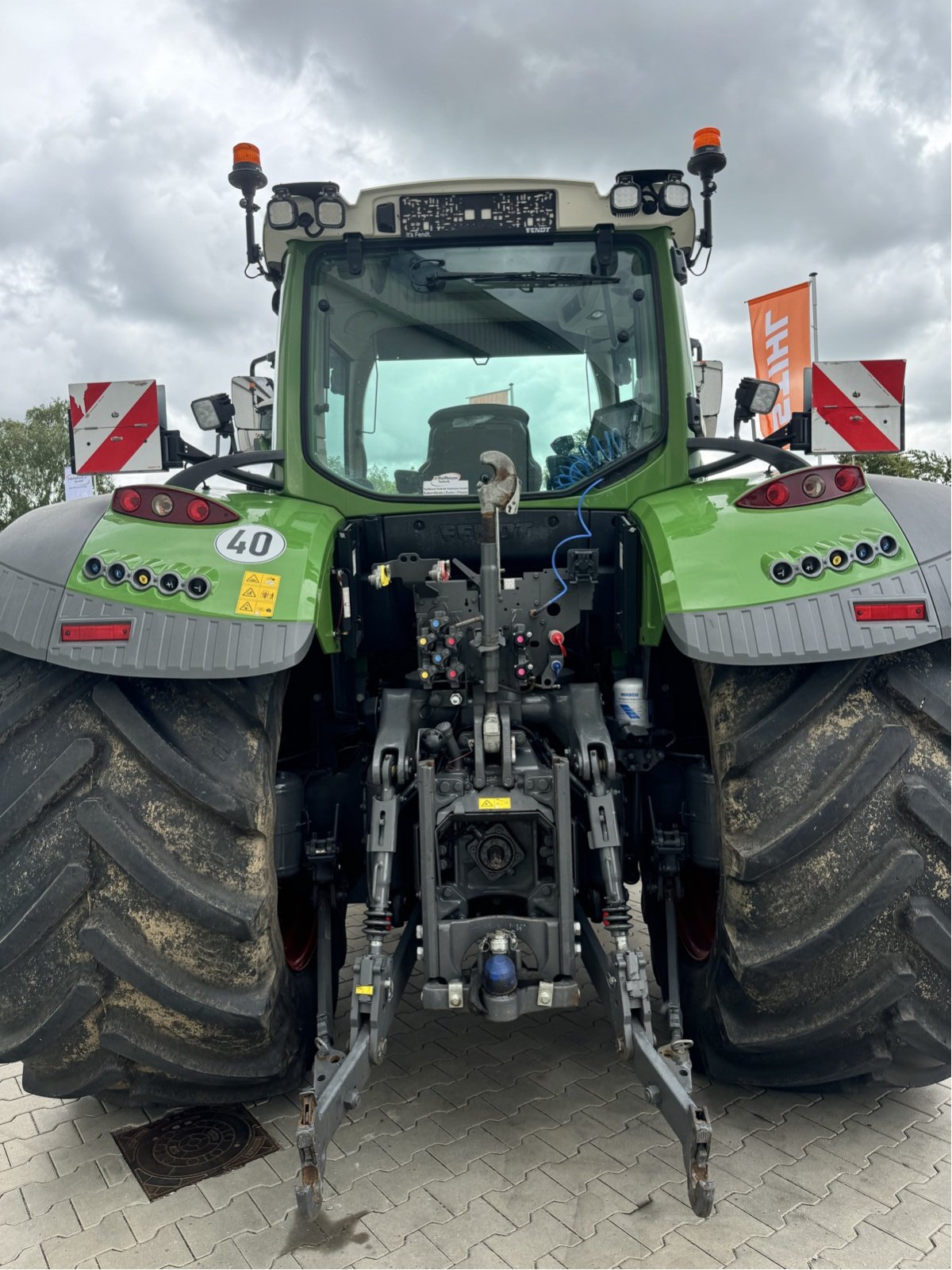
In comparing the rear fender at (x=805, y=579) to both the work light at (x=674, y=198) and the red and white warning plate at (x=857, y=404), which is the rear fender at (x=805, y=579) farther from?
the work light at (x=674, y=198)

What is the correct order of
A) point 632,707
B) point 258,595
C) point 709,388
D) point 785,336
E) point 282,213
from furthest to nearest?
1. point 785,336
2. point 709,388
3. point 282,213
4. point 632,707
5. point 258,595

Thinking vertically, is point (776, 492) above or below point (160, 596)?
above

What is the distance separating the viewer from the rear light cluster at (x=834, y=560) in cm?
213

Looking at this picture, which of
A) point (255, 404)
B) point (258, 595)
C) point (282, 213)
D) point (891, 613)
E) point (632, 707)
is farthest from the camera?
point (255, 404)

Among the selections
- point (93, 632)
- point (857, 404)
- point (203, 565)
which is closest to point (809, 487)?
point (857, 404)

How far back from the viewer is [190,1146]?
2.50 metres

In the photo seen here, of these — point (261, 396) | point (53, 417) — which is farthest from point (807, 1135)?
point (53, 417)

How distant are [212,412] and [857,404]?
2266mm

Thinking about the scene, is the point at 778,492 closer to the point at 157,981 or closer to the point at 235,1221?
the point at 157,981

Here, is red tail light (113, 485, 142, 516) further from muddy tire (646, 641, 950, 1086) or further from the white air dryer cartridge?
muddy tire (646, 641, 950, 1086)

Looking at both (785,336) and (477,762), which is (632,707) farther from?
(785,336)

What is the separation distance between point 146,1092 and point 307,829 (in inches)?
31.8

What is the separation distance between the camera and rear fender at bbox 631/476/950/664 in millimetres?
2066

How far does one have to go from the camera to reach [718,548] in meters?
2.26
